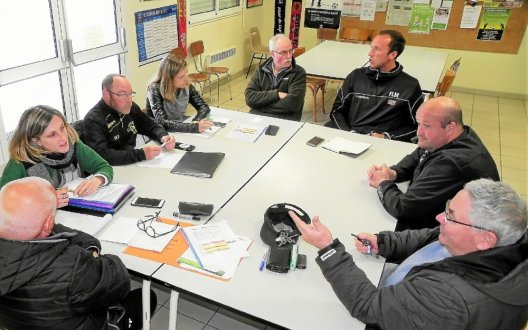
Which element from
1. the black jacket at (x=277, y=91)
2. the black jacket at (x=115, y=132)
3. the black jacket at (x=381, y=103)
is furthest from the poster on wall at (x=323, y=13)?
the black jacket at (x=115, y=132)

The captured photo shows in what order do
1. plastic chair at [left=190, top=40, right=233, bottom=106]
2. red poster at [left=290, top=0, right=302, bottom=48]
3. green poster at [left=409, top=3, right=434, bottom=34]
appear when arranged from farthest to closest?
red poster at [left=290, top=0, right=302, bottom=48] < green poster at [left=409, top=3, right=434, bottom=34] < plastic chair at [left=190, top=40, right=233, bottom=106]

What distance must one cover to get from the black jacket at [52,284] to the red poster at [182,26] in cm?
468

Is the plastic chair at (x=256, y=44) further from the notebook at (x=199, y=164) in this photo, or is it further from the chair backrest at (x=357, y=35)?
the notebook at (x=199, y=164)

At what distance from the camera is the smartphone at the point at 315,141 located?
3010mm

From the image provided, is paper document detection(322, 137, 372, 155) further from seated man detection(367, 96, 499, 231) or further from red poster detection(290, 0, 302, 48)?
red poster detection(290, 0, 302, 48)

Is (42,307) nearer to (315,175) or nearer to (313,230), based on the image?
(313,230)

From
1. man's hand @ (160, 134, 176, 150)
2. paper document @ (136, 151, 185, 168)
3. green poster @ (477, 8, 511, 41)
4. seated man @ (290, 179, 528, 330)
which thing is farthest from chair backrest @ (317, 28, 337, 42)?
seated man @ (290, 179, 528, 330)

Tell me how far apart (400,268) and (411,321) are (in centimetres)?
38

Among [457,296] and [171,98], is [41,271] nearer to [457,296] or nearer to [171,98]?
[457,296]

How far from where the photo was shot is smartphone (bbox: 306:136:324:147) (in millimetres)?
3010

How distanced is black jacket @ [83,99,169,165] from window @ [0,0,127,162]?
1353 mm

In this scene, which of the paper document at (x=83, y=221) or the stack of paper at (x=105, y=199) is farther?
the stack of paper at (x=105, y=199)

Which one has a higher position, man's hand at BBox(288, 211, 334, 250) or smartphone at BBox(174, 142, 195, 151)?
man's hand at BBox(288, 211, 334, 250)

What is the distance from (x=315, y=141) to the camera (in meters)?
3.05
